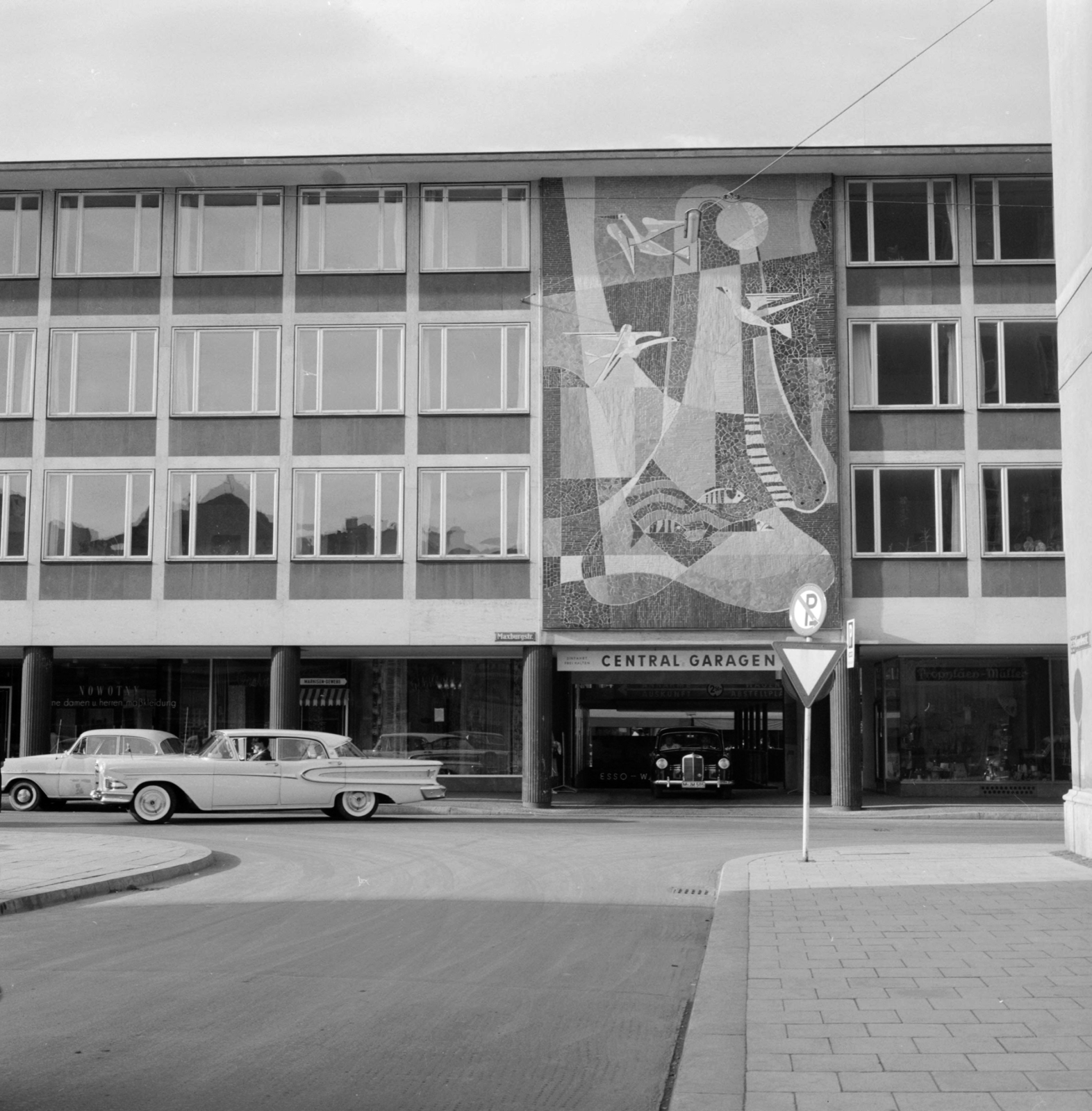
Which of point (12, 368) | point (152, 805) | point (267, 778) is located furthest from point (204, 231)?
point (152, 805)

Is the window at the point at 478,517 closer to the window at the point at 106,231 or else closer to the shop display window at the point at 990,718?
the window at the point at 106,231

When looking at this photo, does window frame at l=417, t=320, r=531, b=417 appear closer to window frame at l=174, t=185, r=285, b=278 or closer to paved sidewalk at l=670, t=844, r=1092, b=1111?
window frame at l=174, t=185, r=285, b=278

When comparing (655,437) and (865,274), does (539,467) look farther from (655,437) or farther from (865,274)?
(865,274)

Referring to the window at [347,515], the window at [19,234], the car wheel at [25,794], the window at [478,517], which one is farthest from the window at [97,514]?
the car wheel at [25,794]

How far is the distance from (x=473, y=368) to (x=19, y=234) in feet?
33.8

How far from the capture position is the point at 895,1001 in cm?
755

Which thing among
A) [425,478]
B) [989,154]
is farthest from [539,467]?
[989,154]

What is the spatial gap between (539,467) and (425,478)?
240cm

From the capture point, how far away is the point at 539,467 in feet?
103

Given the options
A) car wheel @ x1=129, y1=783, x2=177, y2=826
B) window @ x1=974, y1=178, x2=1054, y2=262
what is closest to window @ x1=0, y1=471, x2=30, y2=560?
car wheel @ x1=129, y1=783, x2=177, y2=826

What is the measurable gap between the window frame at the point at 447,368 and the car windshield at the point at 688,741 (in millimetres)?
7690

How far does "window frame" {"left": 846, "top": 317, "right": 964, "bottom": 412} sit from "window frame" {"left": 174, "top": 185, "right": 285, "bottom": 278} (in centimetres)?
1209

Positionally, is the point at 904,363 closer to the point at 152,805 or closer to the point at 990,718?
the point at 990,718

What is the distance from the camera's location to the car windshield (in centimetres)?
3256
